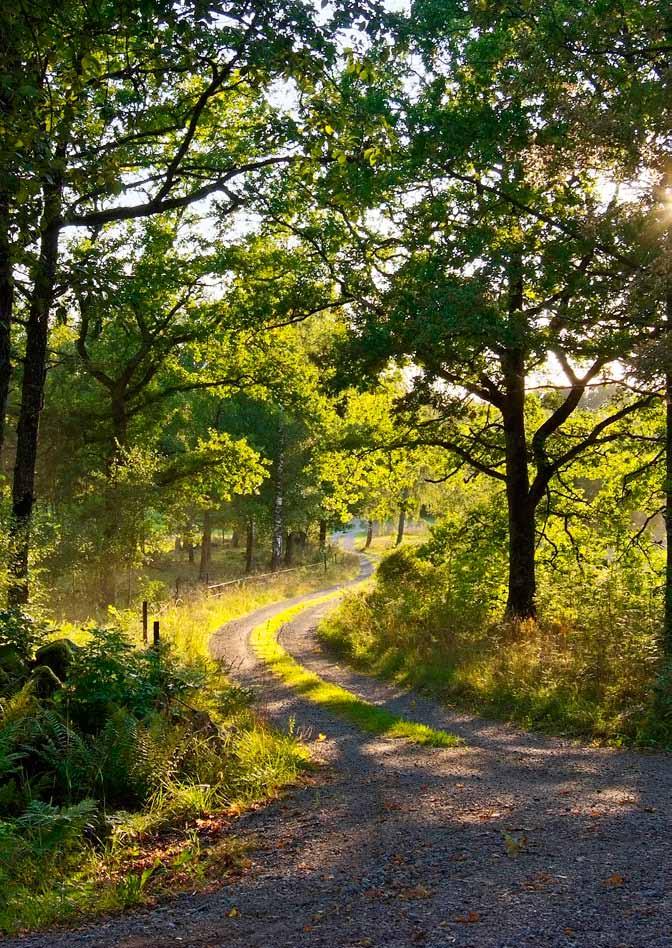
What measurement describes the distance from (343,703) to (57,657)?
5542mm

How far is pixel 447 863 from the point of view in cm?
516

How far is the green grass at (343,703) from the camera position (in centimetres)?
1005

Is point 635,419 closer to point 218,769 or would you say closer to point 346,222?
point 346,222

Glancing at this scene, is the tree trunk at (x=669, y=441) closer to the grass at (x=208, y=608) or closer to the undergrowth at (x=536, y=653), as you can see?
the undergrowth at (x=536, y=653)

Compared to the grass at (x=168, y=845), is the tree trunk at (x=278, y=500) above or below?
above

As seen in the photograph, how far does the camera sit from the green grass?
1005 centimetres

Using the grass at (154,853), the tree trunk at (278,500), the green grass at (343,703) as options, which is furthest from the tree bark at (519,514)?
the tree trunk at (278,500)

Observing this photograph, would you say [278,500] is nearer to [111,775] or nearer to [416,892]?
[111,775]

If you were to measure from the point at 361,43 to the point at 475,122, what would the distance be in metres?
6.67

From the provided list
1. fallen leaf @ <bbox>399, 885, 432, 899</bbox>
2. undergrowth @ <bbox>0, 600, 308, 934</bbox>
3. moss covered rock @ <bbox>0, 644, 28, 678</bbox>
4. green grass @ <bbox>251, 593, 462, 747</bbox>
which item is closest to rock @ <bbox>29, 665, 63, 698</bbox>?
undergrowth @ <bbox>0, 600, 308, 934</bbox>

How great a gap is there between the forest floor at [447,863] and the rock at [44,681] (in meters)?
2.93

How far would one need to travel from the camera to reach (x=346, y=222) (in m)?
15.1

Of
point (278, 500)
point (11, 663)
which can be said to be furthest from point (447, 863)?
point (278, 500)

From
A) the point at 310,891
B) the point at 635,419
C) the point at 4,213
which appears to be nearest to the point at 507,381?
the point at 635,419
